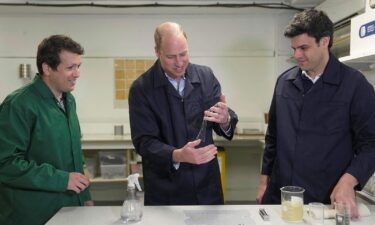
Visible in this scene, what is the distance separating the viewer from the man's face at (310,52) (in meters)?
1.64

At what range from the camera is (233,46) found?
423cm

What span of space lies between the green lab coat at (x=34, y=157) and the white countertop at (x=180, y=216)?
0.13m

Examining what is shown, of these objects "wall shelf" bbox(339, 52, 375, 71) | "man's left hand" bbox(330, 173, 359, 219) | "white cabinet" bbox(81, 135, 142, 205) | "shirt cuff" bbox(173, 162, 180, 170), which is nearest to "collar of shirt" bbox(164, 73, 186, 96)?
"shirt cuff" bbox(173, 162, 180, 170)

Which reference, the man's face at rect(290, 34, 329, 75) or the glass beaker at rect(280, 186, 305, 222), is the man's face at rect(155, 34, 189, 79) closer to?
the man's face at rect(290, 34, 329, 75)

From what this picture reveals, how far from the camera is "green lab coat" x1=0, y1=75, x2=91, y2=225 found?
1570mm

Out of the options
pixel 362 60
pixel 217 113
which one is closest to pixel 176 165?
pixel 217 113

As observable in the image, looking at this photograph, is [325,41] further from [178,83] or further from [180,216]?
[180,216]

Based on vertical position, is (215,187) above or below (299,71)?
below

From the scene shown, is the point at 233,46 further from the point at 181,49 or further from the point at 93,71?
the point at 181,49

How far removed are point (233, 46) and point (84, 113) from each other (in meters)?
1.97

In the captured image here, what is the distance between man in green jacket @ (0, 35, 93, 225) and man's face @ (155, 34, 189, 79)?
1.50 feet

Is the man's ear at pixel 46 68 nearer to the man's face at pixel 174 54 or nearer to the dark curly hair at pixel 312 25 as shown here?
the man's face at pixel 174 54

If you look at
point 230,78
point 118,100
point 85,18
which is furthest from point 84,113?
point 230,78

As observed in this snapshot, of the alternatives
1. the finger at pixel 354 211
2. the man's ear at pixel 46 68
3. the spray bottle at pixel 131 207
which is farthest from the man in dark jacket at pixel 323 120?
the man's ear at pixel 46 68
